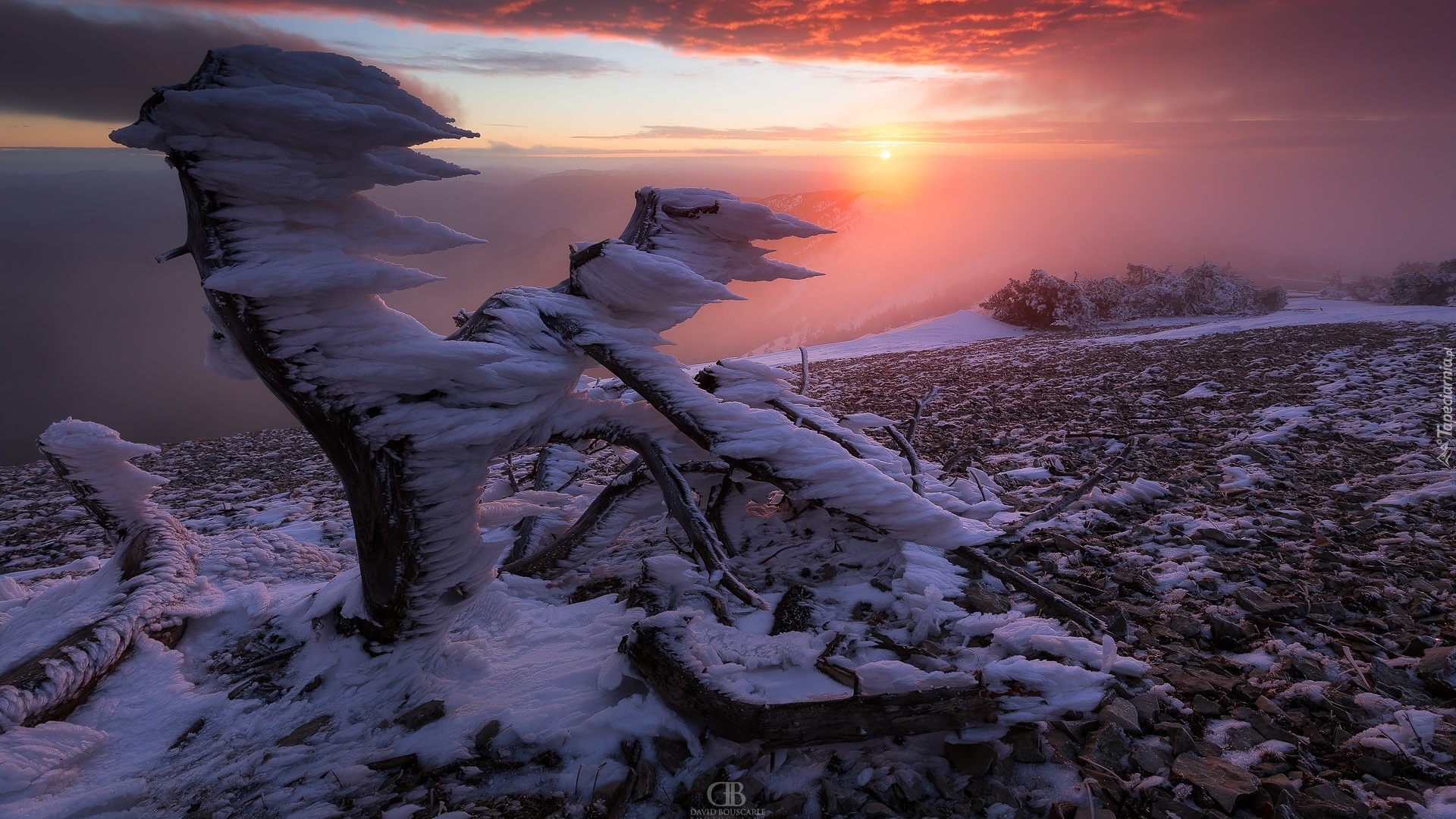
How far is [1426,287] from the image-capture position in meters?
19.0

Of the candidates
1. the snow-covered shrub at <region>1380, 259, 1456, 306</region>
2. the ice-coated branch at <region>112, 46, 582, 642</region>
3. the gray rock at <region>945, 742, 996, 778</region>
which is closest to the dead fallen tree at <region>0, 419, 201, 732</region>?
the ice-coated branch at <region>112, 46, 582, 642</region>

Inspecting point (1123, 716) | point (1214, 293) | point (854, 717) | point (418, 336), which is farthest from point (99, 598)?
point (1214, 293)

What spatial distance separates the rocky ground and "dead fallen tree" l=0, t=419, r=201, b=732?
1737 mm

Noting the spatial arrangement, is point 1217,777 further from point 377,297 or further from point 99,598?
point 99,598

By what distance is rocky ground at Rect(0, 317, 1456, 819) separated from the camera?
2.04 metres

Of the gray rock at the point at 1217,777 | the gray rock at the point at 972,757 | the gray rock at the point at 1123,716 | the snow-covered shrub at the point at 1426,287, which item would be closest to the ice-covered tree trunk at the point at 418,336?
the gray rock at the point at 1123,716

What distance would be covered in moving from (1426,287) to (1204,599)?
82.3 feet

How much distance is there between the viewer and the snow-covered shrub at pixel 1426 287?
1836cm

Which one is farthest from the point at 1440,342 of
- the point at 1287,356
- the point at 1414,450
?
the point at 1414,450

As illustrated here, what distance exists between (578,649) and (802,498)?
1393mm

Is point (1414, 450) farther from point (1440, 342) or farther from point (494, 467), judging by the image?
point (494, 467)

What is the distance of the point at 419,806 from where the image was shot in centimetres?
213

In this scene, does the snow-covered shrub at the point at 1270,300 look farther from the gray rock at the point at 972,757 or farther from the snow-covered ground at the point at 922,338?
the gray rock at the point at 972,757

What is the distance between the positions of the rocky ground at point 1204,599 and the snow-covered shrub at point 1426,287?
15683 mm
